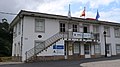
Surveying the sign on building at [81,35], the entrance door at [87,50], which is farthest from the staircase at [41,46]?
the entrance door at [87,50]

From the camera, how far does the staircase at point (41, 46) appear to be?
80.0 feet

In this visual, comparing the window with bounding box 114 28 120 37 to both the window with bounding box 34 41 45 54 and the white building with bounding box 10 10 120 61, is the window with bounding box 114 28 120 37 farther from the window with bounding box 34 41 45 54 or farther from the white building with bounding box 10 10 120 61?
the window with bounding box 34 41 45 54

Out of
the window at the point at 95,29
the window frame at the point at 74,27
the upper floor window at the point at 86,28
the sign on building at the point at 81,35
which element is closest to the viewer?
the sign on building at the point at 81,35

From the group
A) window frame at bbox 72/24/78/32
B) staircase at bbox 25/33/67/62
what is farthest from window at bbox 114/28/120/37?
staircase at bbox 25/33/67/62

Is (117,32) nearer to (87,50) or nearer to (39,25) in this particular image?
(87,50)

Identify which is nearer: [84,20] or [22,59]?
[22,59]

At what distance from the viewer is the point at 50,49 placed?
25.8m

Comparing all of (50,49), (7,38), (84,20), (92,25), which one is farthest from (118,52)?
(7,38)

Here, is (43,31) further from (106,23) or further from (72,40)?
(106,23)

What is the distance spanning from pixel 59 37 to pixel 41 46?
301 cm

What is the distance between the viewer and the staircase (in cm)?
2440

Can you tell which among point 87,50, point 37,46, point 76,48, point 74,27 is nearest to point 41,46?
point 37,46

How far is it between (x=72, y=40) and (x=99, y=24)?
262 inches

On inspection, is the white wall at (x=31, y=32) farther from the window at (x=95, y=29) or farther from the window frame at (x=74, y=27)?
the window at (x=95, y=29)
